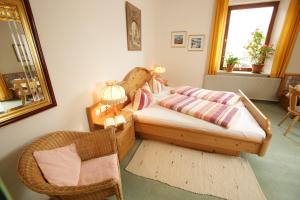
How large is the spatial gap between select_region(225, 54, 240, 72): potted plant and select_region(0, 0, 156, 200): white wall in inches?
119

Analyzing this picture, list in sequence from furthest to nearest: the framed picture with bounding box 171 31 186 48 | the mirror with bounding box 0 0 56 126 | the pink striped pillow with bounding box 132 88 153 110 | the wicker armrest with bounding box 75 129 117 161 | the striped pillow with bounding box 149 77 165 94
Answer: the framed picture with bounding box 171 31 186 48, the striped pillow with bounding box 149 77 165 94, the pink striped pillow with bounding box 132 88 153 110, the wicker armrest with bounding box 75 129 117 161, the mirror with bounding box 0 0 56 126

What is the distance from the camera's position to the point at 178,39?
3.98m

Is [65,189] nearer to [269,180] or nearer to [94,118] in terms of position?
[94,118]

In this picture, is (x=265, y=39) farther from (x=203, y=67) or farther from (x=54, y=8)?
(x=54, y=8)

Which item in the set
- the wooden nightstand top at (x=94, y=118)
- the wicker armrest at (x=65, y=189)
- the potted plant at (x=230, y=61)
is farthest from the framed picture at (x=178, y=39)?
the wicker armrest at (x=65, y=189)

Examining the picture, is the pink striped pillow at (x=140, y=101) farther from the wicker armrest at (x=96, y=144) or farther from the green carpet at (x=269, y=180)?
the wicker armrest at (x=96, y=144)

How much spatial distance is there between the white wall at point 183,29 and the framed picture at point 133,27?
1.30 m

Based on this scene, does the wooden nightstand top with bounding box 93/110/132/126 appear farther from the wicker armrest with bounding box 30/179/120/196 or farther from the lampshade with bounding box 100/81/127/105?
the wicker armrest with bounding box 30/179/120/196

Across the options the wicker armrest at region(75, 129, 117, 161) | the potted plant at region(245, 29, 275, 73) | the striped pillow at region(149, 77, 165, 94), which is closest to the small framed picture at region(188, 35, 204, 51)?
the potted plant at region(245, 29, 275, 73)

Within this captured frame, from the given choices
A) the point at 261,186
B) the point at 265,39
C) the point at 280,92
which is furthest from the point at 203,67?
the point at 261,186

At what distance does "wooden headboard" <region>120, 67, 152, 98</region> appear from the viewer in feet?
8.60

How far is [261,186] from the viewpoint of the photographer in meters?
1.57

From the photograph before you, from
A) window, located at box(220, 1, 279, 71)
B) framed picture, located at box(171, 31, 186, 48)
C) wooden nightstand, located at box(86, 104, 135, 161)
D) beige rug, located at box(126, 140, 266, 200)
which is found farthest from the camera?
framed picture, located at box(171, 31, 186, 48)

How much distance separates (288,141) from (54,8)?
12.1 feet
